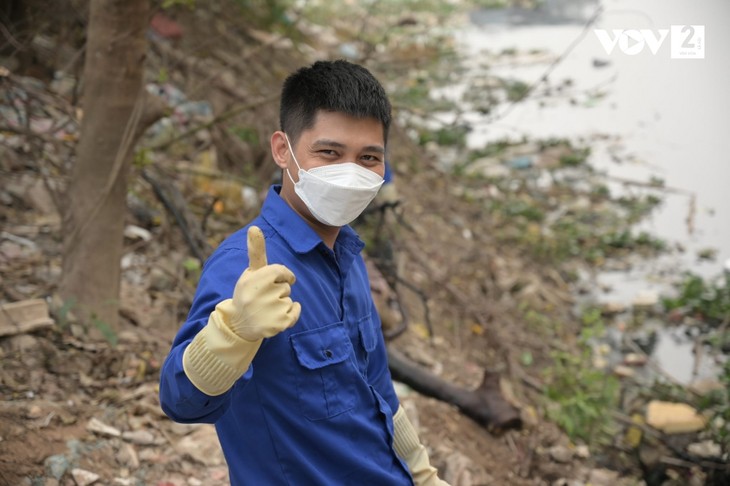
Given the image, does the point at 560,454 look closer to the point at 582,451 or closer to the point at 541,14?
the point at 582,451

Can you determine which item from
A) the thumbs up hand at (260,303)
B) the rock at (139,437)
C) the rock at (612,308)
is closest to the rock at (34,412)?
the rock at (139,437)

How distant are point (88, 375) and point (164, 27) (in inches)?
132

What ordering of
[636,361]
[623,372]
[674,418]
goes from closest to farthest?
[674,418]
[623,372]
[636,361]

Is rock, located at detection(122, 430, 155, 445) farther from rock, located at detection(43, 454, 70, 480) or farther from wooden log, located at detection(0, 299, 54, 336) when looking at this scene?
wooden log, located at detection(0, 299, 54, 336)

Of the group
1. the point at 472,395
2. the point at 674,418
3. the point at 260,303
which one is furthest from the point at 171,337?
the point at 674,418

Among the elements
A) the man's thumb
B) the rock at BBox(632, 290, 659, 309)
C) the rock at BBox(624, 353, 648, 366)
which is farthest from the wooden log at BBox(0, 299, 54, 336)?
the rock at BBox(632, 290, 659, 309)

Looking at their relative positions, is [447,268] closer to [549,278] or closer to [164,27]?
[549,278]

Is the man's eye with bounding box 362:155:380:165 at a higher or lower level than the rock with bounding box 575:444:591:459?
higher

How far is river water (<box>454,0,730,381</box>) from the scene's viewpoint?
16.1 ft

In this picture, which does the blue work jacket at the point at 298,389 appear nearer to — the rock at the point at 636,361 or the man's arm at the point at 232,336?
the man's arm at the point at 232,336

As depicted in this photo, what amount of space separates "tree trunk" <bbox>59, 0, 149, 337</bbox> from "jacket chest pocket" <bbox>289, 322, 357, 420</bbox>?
5.10 ft

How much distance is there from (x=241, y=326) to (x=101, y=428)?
149 centimetres

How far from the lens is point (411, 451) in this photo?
1.77m

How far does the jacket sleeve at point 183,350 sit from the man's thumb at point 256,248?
116 millimetres
